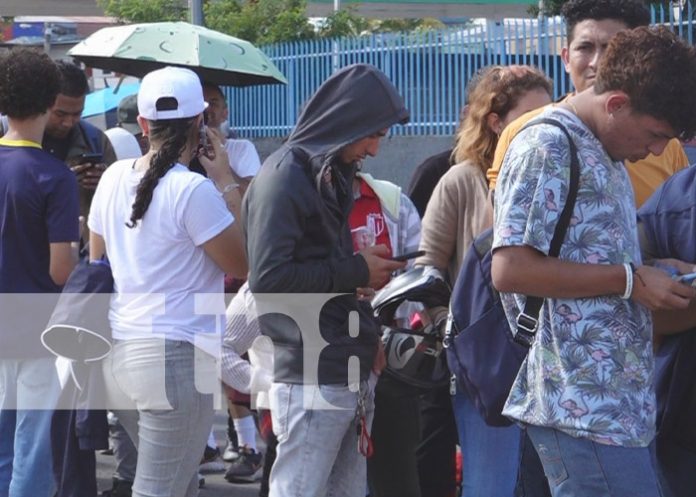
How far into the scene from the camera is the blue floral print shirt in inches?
113

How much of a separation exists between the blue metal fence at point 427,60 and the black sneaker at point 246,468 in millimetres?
6070

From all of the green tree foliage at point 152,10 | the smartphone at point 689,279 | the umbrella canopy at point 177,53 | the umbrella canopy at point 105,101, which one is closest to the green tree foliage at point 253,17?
the green tree foliage at point 152,10

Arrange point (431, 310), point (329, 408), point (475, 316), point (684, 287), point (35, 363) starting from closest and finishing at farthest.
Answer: point (684, 287) < point (475, 316) < point (329, 408) < point (431, 310) < point (35, 363)

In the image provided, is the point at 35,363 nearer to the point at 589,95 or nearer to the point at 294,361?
the point at 294,361

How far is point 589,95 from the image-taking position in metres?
3.00

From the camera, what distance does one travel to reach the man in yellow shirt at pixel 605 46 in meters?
4.10

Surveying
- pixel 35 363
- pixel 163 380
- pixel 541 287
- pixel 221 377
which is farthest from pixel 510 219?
pixel 35 363

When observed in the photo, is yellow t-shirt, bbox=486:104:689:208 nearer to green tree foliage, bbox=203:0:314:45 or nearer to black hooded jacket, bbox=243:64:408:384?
black hooded jacket, bbox=243:64:408:384

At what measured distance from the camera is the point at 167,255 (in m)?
3.96

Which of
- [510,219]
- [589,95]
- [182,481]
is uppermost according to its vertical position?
[589,95]

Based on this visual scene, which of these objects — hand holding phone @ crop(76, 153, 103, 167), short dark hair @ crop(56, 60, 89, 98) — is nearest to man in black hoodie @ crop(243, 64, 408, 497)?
hand holding phone @ crop(76, 153, 103, 167)

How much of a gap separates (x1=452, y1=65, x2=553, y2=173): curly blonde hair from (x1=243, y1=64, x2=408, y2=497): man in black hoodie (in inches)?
31.1

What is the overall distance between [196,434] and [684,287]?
1.73 metres

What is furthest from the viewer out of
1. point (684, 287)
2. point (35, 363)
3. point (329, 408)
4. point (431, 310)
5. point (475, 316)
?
point (35, 363)
